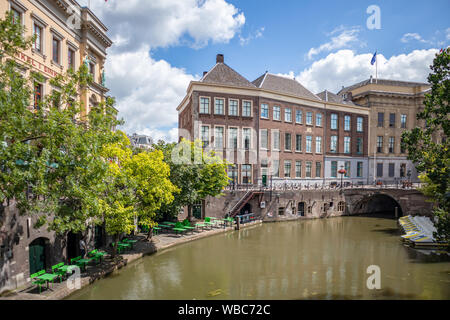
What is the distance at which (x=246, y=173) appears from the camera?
118 ft

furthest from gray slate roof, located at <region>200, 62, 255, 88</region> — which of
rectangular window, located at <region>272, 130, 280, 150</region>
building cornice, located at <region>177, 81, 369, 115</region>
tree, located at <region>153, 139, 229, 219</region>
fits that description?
tree, located at <region>153, 139, 229, 219</region>

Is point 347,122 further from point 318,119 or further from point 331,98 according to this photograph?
point 318,119

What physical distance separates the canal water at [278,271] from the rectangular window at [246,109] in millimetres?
15817

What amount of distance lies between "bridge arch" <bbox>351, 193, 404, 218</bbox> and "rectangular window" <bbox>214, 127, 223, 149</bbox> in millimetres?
19995

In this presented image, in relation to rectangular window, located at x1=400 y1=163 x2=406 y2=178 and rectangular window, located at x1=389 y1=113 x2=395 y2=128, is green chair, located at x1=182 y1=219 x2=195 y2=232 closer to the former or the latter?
rectangular window, located at x1=389 y1=113 x2=395 y2=128

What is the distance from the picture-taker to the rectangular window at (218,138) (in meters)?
34.7

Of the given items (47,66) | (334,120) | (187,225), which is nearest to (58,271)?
(47,66)

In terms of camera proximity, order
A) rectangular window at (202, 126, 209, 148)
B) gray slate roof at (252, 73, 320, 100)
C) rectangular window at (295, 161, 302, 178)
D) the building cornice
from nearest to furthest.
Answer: the building cornice → rectangular window at (202, 126, 209, 148) → gray slate roof at (252, 73, 320, 100) → rectangular window at (295, 161, 302, 178)

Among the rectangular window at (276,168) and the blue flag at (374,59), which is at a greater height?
the blue flag at (374,59)

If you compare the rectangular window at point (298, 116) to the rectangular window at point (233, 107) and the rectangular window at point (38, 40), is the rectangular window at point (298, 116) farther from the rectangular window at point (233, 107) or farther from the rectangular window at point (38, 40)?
the rectangular window at point (38, 40)

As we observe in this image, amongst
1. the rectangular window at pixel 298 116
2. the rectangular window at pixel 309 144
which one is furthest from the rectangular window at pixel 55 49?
the rectangular window at pixel 309 144

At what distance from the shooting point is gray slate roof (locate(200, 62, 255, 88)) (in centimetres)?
3516

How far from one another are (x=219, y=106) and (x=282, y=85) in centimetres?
1086
